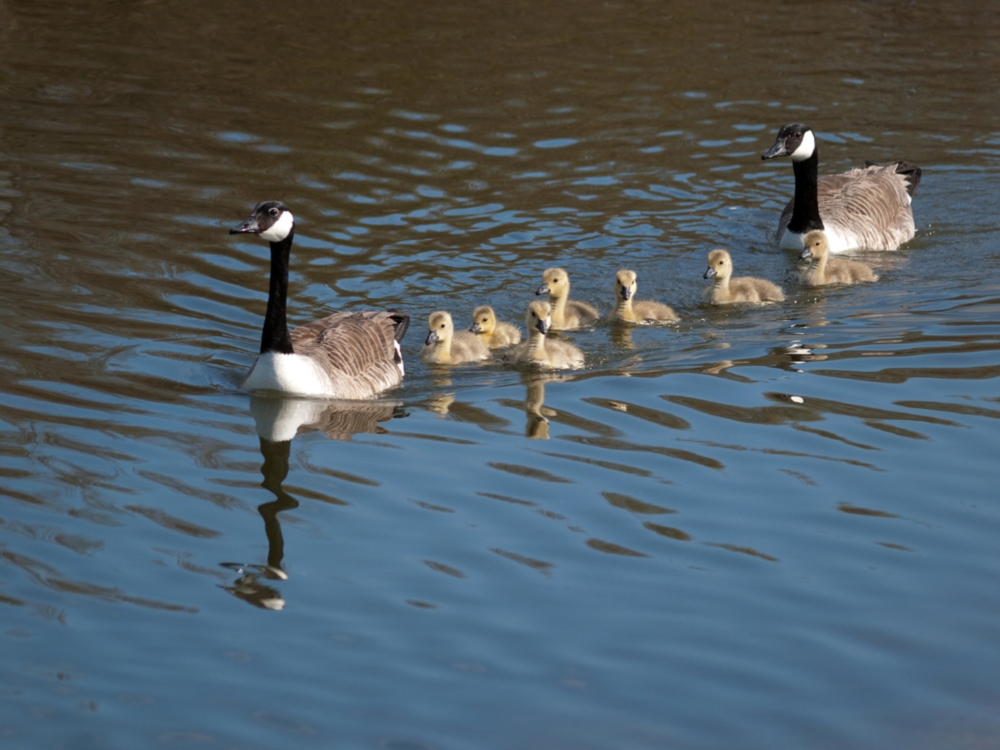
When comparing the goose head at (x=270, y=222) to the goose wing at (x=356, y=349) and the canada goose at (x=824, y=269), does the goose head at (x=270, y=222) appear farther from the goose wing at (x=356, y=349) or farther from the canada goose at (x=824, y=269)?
the canada goose at (x=824, y=269)

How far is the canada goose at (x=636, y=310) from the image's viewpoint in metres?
10.6

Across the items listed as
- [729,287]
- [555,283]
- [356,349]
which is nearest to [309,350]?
[356,349]

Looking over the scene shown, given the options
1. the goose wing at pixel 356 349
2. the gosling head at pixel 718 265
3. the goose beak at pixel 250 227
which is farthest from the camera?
the gosling head at pixel 718 265

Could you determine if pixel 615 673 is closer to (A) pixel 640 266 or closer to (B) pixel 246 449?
(B) pixel 246 449

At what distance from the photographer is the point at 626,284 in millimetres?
10406

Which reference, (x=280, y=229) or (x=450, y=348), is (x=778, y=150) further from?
(x=280, y=229)

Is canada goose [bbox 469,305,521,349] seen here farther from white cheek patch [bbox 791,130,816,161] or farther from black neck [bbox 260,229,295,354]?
white cheek patch [bbox 791,130,816,161]

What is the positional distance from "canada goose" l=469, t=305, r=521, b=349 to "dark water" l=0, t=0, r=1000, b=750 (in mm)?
671

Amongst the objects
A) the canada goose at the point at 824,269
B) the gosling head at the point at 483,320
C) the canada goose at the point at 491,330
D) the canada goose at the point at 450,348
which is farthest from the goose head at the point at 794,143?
the canada goose at the point at 450,348

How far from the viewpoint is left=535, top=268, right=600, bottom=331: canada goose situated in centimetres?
1049

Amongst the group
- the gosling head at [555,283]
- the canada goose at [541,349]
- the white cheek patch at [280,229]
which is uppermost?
the white cheek patch at [280,229]

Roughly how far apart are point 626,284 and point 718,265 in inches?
36.7

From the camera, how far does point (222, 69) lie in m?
17.6

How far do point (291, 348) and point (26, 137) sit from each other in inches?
295
